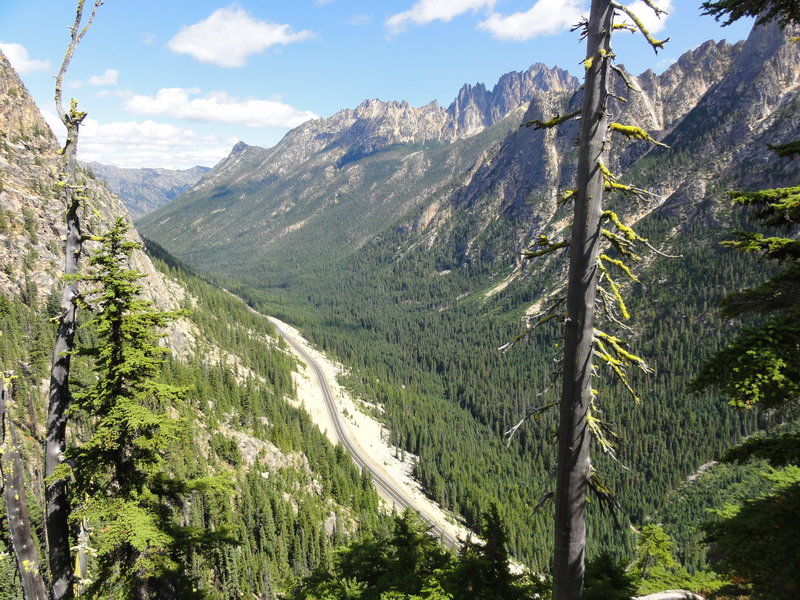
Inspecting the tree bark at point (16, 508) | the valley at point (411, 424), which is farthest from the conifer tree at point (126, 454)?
the tree bark at point (16, 508)

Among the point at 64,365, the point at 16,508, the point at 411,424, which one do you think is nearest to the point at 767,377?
the point at 16,508

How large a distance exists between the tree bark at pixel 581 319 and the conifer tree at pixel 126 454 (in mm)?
9771

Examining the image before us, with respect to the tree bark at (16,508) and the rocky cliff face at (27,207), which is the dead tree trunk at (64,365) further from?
the rocky cliff face at (27,207)

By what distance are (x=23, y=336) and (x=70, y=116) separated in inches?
2846

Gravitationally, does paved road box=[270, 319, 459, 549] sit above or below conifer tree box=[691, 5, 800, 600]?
below

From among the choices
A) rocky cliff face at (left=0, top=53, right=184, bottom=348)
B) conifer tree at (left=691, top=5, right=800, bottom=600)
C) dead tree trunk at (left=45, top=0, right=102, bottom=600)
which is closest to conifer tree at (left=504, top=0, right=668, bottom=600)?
conifer tree at (left=691, top=5, right=800, bottom=600)

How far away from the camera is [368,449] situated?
103 meters

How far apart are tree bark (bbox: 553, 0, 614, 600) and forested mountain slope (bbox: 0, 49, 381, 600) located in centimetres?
2667

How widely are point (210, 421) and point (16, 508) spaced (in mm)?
63902

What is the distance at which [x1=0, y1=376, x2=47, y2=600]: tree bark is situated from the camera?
26.6 feet

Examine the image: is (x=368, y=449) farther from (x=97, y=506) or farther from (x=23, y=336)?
(x=97, y=506)

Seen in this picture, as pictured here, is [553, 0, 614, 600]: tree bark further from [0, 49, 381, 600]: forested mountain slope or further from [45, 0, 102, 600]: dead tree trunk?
[0, 49, 381, 600]: forested mountain slope

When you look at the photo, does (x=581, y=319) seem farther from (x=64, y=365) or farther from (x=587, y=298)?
(x=64, y=365)

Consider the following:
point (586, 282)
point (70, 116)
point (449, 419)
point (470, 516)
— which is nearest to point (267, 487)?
point (470, 516)
